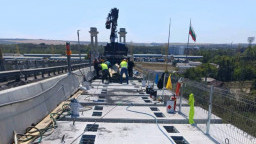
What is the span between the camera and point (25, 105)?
184 inches

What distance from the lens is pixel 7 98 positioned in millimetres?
4105

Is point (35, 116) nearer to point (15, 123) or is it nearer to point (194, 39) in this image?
point (15, 123)

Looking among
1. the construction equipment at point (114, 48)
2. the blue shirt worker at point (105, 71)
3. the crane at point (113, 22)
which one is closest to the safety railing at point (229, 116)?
the blue shirt worker at point (105, 71)

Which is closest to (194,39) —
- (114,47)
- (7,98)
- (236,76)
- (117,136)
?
(114,47)

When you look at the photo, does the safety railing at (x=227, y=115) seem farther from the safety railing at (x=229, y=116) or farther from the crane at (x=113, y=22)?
the crane at (x=113, y=22)

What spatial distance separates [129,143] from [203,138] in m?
2.21

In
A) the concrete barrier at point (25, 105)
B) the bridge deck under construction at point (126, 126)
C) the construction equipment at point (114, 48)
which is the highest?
the construction equipment at point (114, 48)

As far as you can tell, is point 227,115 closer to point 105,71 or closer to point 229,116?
point 229,116

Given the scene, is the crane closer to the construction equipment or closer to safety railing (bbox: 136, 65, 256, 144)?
the construction equipment

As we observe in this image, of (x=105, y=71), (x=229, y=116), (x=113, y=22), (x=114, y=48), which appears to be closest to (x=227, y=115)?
(x=229, y=116)

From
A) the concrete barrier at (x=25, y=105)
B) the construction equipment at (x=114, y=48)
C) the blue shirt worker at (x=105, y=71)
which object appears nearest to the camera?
the concrete barrier at (x=25, y=105)

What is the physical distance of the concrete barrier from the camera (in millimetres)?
3881

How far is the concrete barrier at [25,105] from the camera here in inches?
153

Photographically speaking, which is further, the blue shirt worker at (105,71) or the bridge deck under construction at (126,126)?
the blue shirt worker at (105,71)
